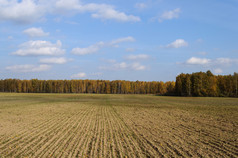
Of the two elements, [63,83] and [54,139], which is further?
[63,83]

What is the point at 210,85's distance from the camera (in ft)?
286

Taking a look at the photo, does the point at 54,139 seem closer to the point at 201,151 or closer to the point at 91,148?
the point at 91,148

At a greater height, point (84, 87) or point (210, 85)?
point (210, 85)

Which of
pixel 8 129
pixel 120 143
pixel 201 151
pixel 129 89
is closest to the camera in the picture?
pixel 201 151

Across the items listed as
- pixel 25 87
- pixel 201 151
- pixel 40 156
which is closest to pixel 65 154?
pixel 40 156

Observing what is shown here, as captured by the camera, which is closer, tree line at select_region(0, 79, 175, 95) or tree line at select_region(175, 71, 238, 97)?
tree line at select_region(175, 71, 238, 97)

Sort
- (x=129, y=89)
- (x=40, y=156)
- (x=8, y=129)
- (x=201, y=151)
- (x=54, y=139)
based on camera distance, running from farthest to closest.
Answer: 1. (x=129, y=89)
2. (x=8, y=129)
3. (x=54, y=139)
4. (x=201, y=151)
5. (x=40, y=156)

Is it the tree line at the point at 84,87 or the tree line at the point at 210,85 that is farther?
the tree line at the point at 84,87

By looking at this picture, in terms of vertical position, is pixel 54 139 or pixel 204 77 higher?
pixel 204 77

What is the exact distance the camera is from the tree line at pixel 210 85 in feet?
281

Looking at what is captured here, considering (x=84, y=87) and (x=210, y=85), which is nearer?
(x=210, y=85)

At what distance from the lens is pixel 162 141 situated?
11445 mm

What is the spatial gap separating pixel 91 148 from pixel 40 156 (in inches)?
90.1

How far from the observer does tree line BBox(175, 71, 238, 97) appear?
85.7 metres
